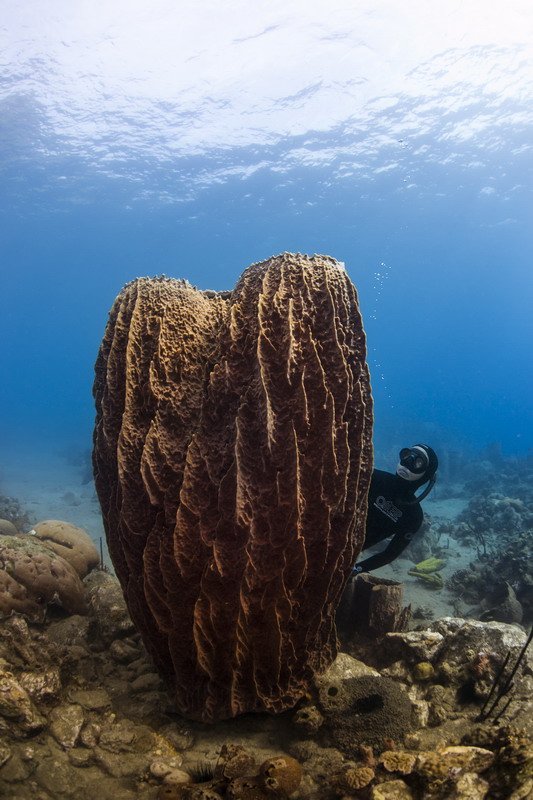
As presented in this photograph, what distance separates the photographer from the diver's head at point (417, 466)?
5043 mm

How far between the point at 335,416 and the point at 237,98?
29.6m

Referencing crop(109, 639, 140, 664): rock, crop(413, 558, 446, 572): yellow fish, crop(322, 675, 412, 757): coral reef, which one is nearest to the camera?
crop(322, 675, 412, 757): coral reef

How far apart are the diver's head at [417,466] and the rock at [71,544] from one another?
4404mm

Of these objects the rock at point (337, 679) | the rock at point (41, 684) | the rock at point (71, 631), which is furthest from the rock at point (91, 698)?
the rock at point (337, 679)

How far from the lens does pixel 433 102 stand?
2483 centimetres

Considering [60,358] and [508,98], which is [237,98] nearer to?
[508,98]

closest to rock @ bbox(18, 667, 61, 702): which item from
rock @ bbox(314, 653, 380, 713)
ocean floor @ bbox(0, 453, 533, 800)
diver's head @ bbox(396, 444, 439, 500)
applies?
ocean floor @ bbox(0, 453, 533, 800)

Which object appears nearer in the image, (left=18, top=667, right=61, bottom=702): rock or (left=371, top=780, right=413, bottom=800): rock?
(left=371, top=780, right=413, bottom=800): rock

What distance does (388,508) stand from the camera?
17.0 feet

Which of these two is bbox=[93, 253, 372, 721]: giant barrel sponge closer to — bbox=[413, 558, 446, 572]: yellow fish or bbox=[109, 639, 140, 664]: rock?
bbox=[109, 639, 140, 664]: rock

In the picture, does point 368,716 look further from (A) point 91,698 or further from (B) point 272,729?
(A) point 91,698

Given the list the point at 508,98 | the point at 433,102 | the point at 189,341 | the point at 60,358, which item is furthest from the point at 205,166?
the point at 60,358

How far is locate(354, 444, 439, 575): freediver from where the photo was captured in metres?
5.08

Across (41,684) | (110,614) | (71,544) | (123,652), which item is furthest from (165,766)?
(71,544)
